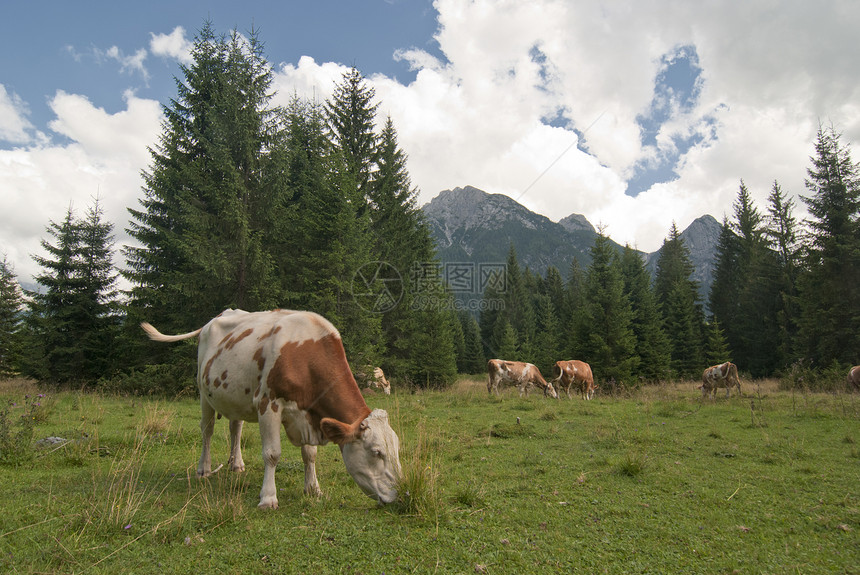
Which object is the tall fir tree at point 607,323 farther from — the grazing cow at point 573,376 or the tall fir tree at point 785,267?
the tall fir tree at point 785,267

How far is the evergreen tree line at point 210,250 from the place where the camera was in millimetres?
15273

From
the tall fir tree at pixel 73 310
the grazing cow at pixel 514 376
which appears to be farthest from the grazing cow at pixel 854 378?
the tall fir tree at pixel 73 310

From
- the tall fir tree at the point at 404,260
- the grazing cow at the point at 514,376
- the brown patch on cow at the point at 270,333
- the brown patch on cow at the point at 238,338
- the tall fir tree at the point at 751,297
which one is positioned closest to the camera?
the brown patch on cow at the point at 270,333

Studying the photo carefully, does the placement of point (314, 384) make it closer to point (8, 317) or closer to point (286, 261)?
point (286, 261)

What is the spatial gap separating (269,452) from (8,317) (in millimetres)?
37366

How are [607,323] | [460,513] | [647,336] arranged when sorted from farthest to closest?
[647,336] < [607,323] < [460,513]

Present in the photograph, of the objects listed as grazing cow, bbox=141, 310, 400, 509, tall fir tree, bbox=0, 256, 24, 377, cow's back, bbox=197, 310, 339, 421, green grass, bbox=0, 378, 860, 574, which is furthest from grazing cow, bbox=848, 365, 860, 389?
tall fir tree, bbox=0, 256, 24, 377

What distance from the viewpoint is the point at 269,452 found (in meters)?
4.03

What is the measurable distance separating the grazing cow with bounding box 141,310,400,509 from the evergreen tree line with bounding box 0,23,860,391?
10240 millimetres

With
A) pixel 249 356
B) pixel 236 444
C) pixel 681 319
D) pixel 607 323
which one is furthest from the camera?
pixel 681 319

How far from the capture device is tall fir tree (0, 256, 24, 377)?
1067 inches

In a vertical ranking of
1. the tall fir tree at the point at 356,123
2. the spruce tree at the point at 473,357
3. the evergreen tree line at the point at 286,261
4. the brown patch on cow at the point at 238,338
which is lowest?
the spruce tree at the point at 473,357

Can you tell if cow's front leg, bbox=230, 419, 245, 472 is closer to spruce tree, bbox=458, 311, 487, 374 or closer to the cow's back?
the cow's back

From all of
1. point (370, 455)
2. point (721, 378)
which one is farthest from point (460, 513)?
point (721, 378)
